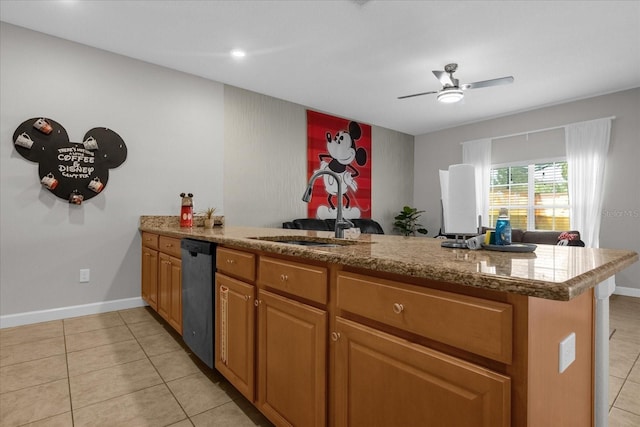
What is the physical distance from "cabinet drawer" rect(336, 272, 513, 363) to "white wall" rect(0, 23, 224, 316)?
3217 millimetres

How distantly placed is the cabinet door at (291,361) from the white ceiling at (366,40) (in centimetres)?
249

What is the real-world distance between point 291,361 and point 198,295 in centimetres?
96

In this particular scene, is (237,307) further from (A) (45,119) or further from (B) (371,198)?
(B) (371,198)

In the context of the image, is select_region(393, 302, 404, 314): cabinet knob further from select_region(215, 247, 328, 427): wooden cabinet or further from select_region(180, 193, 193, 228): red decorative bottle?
select_region(180, 193, 193, 228): red decorative bottle

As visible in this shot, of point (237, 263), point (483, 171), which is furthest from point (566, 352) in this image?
point (483, 171)

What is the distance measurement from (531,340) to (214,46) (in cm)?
359

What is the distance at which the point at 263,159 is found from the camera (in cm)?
461

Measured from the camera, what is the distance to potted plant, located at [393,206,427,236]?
6.24 meters

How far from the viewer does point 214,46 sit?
10.9 feet

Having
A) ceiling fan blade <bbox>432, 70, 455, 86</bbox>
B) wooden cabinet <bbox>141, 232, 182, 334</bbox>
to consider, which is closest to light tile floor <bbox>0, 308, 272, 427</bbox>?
wooden cabinet <bbox>141, 232, 182, 334</bbox>

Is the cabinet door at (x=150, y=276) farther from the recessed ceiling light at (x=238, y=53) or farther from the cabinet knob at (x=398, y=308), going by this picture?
the cabinet knob at (x=398, y=308)

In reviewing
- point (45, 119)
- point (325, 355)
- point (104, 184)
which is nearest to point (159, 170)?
point (104, 184)

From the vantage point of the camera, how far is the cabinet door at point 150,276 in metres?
3.03

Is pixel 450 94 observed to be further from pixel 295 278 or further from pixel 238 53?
pixel 295 278
